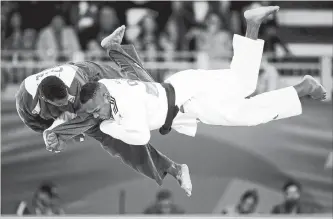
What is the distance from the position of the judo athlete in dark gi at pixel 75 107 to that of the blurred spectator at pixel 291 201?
12.1 feet

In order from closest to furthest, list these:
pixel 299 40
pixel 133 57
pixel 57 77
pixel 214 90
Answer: pixel 57 77
pixel 214 90
pixel 133 57
pixel 299 40

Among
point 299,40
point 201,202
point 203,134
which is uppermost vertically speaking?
point 299,40

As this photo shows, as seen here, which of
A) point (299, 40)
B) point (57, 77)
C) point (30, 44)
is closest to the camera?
point (57, 77)

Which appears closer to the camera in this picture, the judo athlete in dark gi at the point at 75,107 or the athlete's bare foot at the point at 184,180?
the judo athlete in dark gi at the point at 75,107

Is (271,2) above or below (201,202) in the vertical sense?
above

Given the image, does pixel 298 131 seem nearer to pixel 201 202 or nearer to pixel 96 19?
pixel 201 202

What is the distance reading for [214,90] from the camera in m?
4.44

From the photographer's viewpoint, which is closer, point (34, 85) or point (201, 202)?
point (34, 85)

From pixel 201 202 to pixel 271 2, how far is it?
2293mm

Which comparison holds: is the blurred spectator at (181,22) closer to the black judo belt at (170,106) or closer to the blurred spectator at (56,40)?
the blurred spectator at (56,40)

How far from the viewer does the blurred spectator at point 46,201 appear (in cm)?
820

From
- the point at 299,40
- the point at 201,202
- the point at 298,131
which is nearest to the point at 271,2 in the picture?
the point at 299,40

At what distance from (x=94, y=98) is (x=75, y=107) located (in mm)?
224

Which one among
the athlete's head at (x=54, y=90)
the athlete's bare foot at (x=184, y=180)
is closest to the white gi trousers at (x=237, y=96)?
the athlete's bare foot at (x=184, y=180)
